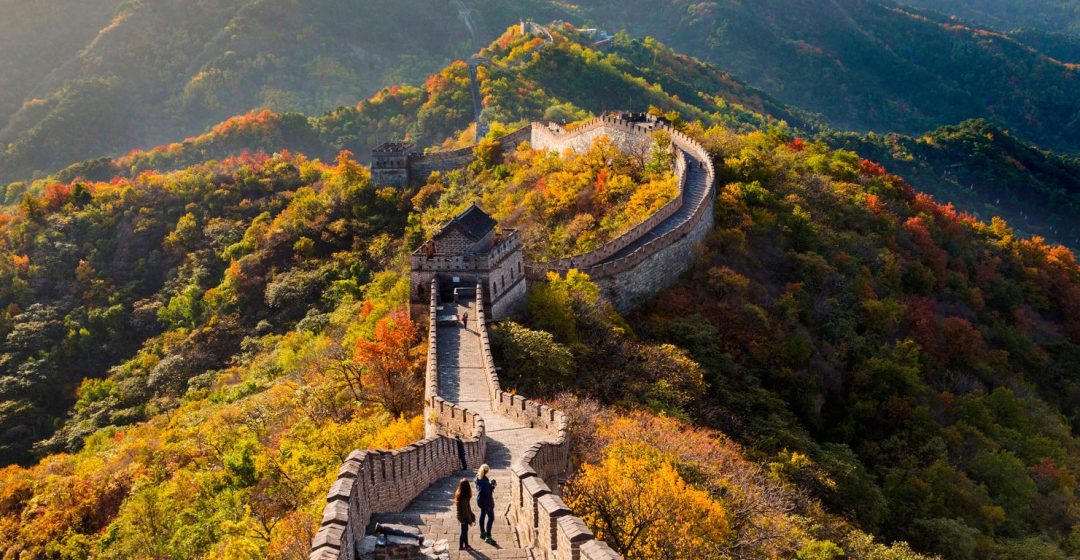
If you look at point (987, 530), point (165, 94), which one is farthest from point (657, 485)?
point (165, 94)

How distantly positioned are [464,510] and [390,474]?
2.37 meters

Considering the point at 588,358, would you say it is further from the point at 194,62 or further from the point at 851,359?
the point at 194,62

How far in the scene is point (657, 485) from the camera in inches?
735

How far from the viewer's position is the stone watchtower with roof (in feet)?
112

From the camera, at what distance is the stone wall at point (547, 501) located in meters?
12.8

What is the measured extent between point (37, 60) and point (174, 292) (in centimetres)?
13512

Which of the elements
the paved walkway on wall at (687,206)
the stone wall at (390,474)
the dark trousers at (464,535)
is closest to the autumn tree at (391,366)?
the stone wall at (390,474)

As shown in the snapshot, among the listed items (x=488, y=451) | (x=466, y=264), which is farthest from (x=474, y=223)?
(x=488, y=451)

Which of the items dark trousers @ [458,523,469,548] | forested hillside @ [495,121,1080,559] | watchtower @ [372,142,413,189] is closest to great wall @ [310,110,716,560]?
dark trousers @ [458,523,469,548]

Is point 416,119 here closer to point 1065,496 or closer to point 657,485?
point 1065,496

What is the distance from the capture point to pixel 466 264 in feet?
113

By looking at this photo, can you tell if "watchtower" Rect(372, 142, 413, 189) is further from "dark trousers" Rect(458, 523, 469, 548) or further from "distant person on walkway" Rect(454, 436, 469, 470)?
"dark trousers" Rect(458, 523, 469, 548)

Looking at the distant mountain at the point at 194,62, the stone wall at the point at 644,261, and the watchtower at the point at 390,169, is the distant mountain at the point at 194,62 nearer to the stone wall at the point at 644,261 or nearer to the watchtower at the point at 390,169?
the watchtower at the point at 390,169

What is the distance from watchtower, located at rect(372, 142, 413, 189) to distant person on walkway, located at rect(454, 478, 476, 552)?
197 ft
